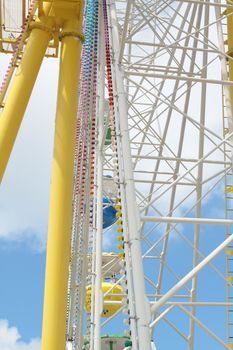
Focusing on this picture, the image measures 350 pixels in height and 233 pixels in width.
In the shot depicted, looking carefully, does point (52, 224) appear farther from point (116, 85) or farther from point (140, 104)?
point (140, 104)

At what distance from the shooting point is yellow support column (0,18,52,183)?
12.4 metres

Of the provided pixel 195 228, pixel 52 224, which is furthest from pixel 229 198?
pixel 52 224

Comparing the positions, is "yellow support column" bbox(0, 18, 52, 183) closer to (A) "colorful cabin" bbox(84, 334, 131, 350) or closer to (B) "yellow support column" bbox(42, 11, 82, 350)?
(B) "yellow support column" bbox(42, 11, 82, 350)

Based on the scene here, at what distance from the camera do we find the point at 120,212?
7289 mm

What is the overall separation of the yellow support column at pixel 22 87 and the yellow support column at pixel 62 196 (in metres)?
0.56

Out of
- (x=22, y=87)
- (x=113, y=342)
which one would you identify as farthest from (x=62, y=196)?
(x=113, y=342)

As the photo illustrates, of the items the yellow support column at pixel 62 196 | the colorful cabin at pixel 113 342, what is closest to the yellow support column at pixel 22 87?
the yellow support column at pixel 62 196

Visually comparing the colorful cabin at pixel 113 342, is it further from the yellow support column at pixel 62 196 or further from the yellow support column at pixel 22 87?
the yellow support column at pixel 22 87

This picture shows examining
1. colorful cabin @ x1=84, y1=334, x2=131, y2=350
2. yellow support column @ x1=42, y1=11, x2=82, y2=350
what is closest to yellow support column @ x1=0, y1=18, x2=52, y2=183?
yellow support column @ x1=42, y1=11, x2=82, y2=350

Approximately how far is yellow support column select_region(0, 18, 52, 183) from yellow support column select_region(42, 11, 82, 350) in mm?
555

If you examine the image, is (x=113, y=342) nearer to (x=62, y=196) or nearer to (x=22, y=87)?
(x=62, y=196)

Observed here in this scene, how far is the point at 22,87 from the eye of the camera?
12.8m

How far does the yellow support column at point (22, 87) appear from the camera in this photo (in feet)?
40.6

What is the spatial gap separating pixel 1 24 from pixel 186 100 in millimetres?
5175
